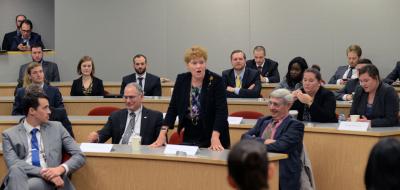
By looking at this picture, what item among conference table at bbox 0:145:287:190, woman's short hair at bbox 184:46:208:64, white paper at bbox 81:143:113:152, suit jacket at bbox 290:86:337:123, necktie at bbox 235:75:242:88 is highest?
woman's short hair at bbox 184:46:208:64

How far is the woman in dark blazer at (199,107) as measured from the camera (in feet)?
17.5

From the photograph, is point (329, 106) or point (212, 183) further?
point (329, 106)

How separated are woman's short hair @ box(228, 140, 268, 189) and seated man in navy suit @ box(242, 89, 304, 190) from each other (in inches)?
120

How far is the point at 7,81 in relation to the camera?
11.6 m

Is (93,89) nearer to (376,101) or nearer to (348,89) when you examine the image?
(348,89)

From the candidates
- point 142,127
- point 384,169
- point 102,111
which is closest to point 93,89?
point 102,111

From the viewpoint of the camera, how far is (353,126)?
577 centimetres

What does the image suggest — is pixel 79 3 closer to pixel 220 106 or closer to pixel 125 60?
pixel 125 60

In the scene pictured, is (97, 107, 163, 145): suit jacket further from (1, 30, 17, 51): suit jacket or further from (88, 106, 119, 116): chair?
(1, 30, 17, 51): suit jacket

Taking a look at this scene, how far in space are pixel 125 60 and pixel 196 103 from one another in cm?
745

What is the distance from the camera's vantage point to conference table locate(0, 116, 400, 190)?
5707mm

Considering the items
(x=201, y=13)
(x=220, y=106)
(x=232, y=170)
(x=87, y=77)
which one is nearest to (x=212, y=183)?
(x=220, y=106)

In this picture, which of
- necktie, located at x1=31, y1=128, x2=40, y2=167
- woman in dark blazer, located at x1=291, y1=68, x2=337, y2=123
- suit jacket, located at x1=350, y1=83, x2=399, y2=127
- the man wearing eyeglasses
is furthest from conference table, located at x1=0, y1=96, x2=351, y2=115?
necktie, located at x1=31, y1=128, x2=40, y2=167

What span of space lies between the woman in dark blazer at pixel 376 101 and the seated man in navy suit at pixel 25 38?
23.0 ft
